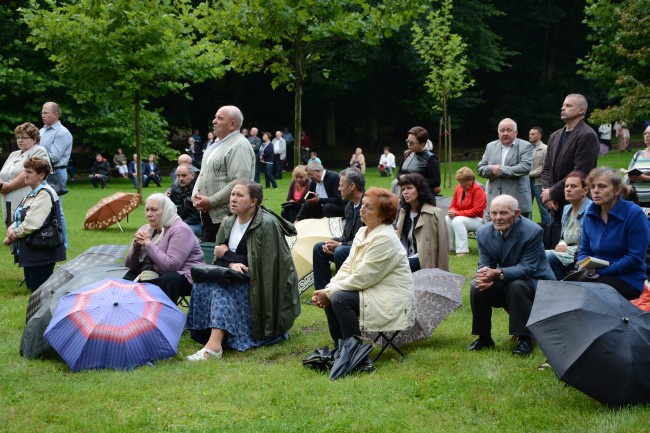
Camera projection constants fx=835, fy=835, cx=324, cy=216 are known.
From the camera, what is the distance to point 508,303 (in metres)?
6.92

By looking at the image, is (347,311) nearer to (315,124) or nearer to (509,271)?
(509,271)

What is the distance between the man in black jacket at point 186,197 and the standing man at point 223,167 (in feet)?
7.31

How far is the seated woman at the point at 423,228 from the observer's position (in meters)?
A: 8.48

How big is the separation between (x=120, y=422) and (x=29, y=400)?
89cm

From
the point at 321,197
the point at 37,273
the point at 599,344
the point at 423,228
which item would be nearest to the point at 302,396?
the point at 599,344

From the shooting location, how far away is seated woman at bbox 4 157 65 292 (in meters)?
9.20

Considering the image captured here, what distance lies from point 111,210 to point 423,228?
8787 millimetres

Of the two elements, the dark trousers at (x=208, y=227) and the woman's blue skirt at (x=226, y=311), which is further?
the dark trousers at (x=208, y=227)

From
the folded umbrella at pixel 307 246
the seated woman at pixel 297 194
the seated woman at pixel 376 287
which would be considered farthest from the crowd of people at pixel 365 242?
the seated woman at pixel 297 194

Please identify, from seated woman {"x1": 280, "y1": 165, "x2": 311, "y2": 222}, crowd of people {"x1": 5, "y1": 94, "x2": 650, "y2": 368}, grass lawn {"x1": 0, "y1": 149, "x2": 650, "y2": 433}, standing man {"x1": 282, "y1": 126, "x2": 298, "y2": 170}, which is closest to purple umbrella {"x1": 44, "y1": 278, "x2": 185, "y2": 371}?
grass lawn {"x1": 0, "y1": 149, "x2": 650, "y2": 433}

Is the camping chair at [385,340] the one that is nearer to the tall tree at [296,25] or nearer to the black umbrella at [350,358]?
the black umbrella at [350,358]

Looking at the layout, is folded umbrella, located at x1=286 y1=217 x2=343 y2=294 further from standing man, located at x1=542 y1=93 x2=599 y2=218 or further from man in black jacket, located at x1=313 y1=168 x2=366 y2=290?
standing man, located at x1=542 y1=93 x2=599 y2=218

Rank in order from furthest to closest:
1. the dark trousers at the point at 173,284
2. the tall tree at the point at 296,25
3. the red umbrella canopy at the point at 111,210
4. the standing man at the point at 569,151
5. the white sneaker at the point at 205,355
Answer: the red umbrella canopy at the point at 111,210 < the tall tree at the point at 296,25 < the standing man at the point at 569,151 < the dark trousers at the point at 173,284 < the white sneaker at the point at 205,355

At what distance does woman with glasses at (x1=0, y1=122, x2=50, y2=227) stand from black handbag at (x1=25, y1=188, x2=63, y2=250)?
1330mm
